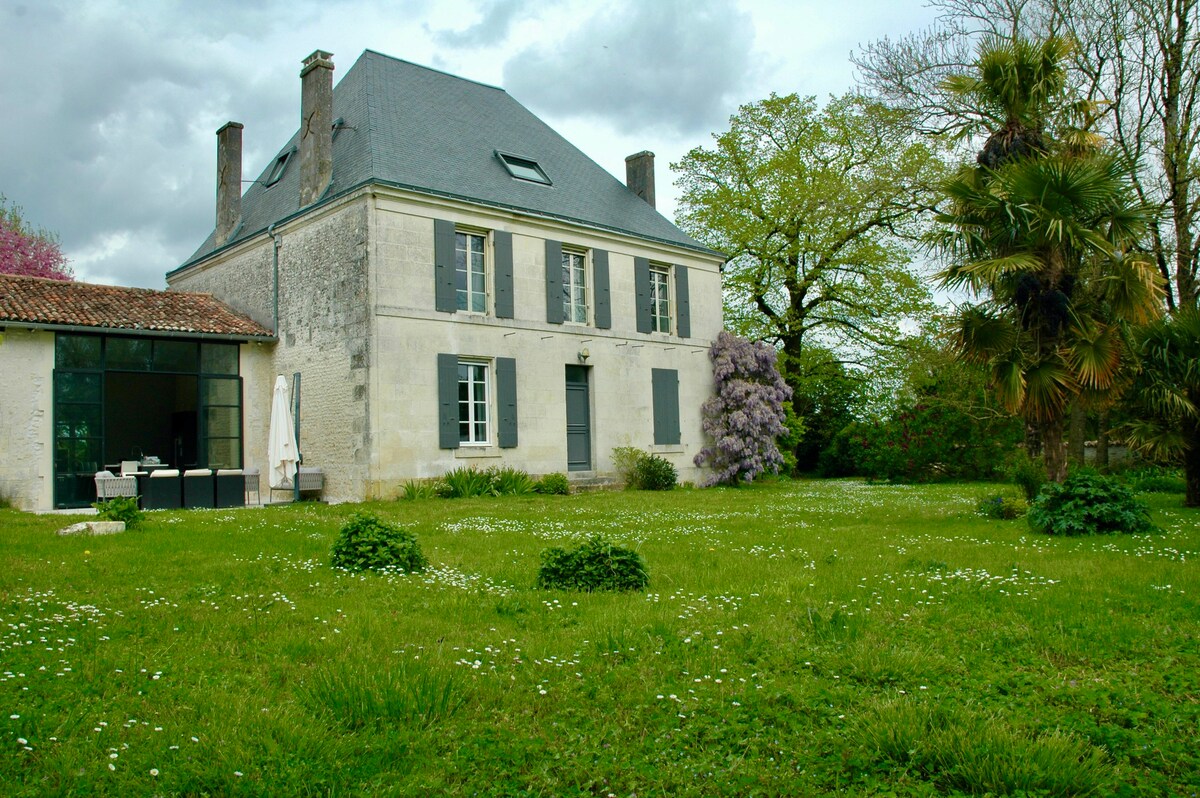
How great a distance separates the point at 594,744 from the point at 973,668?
2.12 meters

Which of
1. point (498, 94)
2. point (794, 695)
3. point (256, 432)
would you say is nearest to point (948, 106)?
point (498, 94)

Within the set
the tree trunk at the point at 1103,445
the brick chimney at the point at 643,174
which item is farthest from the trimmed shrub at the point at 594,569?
the tree trunk at the point at 1103,445

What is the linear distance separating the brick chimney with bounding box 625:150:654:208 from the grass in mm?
17249

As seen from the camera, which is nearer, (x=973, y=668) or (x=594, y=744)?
(x=594, y=744)

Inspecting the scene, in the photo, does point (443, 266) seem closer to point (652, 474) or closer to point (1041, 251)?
point (652, 474)

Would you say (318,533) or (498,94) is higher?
(498,94)

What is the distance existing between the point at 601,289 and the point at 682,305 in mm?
2763

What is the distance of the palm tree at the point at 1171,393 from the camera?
41.2 feet

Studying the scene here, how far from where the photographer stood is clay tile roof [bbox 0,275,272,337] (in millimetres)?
15797

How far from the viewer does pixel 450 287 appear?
57.2ft

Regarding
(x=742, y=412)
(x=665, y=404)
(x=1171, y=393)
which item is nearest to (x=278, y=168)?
(x=665, y=404)

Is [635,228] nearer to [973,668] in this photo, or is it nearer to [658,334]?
[658,334]

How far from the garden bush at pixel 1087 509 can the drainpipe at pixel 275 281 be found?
15026mm

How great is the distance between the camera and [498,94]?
76.1 feet
